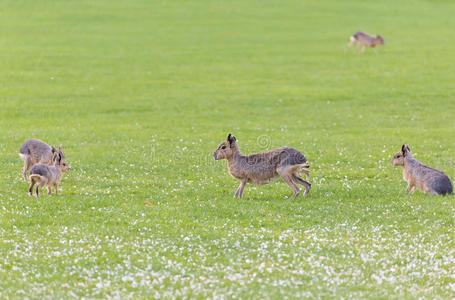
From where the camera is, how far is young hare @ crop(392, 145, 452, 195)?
15508 millimetres

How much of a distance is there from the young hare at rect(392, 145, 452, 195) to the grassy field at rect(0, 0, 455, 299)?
1.06 feet

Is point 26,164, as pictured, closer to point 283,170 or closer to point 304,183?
point 283,170

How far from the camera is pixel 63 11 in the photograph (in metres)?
64.8

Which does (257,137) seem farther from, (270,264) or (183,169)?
(270,264)

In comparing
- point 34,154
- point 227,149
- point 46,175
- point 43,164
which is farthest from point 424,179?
point 34,154

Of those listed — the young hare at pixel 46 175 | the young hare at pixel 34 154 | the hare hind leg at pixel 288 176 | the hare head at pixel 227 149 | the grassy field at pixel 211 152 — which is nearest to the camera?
the grassy field at pixel 211 152

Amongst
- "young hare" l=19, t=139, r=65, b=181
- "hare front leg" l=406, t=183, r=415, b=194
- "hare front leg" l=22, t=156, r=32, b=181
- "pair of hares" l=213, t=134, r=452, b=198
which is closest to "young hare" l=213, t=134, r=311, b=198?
"pair of hares" l=213, t=134, r=452, b=198

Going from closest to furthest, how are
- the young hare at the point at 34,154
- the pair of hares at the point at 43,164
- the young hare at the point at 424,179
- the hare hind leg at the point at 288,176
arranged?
the pair of hares at the point at 43,164, the hare hind leg at the point at 288,176, the young hare at the point at 424,179, the young hare at the point at 34,154

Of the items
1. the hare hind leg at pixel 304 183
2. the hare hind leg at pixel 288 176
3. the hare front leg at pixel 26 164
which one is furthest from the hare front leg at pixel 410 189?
the hare front leg at pixel 26 164

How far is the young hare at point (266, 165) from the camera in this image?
15.4 m

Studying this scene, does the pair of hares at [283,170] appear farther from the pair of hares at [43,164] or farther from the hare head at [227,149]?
the pair of hares at [43,164]

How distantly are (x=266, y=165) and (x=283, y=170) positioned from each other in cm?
49

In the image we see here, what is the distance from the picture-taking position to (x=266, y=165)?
51.3ft

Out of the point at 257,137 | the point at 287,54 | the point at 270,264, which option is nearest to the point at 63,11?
the point at 287,54
